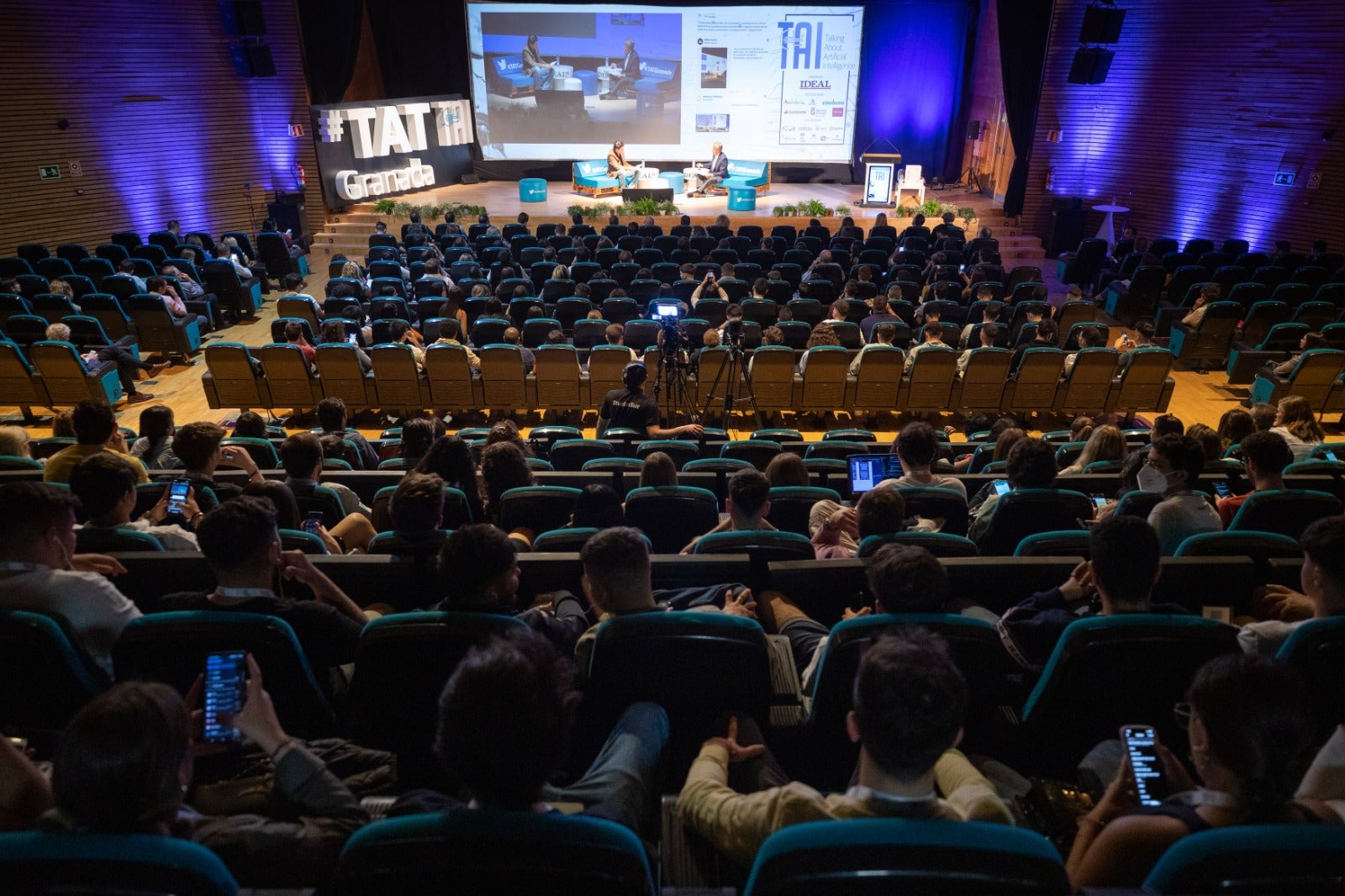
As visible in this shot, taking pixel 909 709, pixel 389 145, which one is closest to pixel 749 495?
pixel 909 709

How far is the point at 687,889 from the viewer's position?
1701 mm

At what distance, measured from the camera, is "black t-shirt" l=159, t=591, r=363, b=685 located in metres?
2.38

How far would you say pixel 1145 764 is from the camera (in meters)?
1.90

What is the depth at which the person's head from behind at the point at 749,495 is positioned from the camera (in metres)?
3.45

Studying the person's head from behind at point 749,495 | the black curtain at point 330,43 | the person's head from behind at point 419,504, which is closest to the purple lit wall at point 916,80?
the black curtain at point 330,43

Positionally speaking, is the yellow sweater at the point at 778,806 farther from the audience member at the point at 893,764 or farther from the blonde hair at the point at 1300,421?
the blonde hair at the point at 1300,421

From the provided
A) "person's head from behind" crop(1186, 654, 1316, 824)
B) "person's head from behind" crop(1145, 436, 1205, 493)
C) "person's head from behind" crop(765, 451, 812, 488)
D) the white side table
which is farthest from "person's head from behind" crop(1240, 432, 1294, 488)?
the white side table

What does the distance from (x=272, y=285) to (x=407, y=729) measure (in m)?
12.9

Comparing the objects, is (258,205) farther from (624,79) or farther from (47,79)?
(624,79)

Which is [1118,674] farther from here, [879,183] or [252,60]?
[879,183]

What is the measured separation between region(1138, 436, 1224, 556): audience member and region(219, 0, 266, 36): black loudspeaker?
14075 millimetres

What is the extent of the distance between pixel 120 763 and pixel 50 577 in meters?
1.42

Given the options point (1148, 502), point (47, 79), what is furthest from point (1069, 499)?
point (47, 79)

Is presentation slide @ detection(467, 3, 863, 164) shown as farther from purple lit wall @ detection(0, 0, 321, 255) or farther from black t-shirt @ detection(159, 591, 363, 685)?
black t-shirt @ detection(159, 591, 363, 685)
